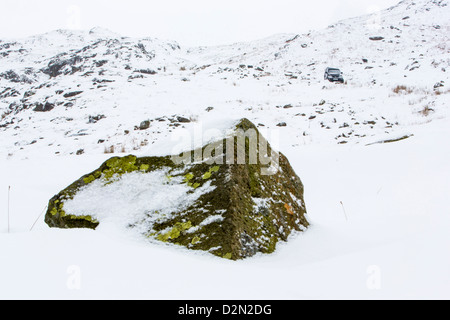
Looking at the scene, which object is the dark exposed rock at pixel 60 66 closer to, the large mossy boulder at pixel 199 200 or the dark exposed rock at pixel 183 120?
the dark exposed rock at pixel 183 120

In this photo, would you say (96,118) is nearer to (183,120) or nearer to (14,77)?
(183,120)

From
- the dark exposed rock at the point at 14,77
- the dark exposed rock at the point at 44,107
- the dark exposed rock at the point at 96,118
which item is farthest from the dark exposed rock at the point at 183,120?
the dark exposed rock at the point at 14,77

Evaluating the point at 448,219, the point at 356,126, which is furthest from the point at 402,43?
the point at 448,219

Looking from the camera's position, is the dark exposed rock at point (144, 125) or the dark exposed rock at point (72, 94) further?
the dark exposed rock at point (72, 94)

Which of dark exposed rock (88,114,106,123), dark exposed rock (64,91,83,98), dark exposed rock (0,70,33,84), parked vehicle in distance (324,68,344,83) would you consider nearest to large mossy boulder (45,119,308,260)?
dark exposed rock (88,114,106,123)

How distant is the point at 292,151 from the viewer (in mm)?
6848

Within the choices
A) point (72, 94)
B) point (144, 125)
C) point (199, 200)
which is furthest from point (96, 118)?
point (199, 200)

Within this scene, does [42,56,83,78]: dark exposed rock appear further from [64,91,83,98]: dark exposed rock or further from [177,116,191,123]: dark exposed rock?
[177,116,191,123]: dark exposed rock

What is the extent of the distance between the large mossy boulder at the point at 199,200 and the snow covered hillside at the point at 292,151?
163 mm

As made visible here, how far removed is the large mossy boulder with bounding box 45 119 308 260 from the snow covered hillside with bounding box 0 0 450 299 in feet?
0.53

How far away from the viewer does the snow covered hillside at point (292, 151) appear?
65.4 inches

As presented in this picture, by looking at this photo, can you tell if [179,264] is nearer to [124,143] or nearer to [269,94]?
[124,143]

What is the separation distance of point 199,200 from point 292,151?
15.3 feet
